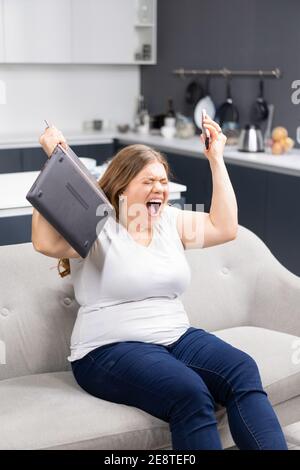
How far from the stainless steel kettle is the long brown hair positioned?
2.19 meters

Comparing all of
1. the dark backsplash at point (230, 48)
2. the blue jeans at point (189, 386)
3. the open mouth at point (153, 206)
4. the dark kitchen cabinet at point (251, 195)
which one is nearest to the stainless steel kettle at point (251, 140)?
the dark kitchen cabinet at point (251, 195)

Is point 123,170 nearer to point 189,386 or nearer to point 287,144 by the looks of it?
A: point 189,386

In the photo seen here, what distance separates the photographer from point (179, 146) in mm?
4488

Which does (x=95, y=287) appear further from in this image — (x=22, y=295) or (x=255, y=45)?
(x=255, y=45)

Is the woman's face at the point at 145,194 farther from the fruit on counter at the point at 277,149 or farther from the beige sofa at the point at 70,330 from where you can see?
the fruit on counter at the point at 277,149

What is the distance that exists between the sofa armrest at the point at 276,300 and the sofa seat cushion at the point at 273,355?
0.10 meters

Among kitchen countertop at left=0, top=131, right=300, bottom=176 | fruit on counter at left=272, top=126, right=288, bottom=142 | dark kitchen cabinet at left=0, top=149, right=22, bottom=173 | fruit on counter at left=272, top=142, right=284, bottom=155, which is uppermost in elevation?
fruit on counter at left=272, top=126, right=288, bottom=142

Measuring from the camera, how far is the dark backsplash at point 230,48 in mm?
4367

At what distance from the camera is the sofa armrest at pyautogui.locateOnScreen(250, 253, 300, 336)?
2486mm

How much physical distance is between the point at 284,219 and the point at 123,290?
2044 millimetres

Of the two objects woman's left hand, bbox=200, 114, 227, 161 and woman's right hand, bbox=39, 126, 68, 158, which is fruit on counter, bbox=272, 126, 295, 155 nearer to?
woman's left hand, bbox=200, 114, 227, 161

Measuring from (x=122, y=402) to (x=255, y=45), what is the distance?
3.30 metres

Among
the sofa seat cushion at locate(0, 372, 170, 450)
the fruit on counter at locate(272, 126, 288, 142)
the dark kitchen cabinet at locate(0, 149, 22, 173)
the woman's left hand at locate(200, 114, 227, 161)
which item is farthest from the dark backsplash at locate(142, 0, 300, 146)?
the sofa seat cushion at locate(0, 372, 170, 450)

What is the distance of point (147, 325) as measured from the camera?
6.36ft
